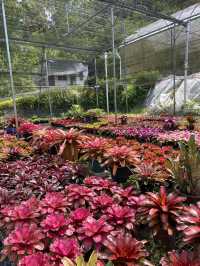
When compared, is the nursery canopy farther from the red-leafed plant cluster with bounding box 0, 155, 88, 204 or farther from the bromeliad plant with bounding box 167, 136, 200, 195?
the bromeliad plant with bounding box 167, 136, 200, 195

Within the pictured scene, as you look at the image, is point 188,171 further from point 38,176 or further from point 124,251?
point 38,176

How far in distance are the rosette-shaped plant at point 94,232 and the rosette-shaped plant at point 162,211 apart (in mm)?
301

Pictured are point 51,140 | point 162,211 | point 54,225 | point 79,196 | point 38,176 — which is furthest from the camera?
point 51,140

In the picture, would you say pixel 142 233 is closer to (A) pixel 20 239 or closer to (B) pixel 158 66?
(A) pixel 20 239

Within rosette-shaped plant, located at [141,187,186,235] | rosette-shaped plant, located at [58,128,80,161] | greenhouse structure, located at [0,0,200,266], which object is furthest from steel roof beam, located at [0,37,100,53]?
rosette-shaped plant, located at [141,187,186,235]

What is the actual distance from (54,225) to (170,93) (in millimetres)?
11905

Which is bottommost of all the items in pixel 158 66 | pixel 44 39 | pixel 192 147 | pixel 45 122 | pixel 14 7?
pixel 45 122

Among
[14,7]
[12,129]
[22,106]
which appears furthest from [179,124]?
[22,106]

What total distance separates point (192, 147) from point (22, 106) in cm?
1464

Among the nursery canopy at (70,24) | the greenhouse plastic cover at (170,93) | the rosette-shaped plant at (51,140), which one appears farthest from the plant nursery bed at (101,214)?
the greenhouse plastic cover at (170,93)

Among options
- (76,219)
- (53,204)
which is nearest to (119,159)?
(53,204)

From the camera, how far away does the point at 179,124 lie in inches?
261

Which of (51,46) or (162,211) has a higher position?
(51,46)

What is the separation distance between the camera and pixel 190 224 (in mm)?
1589
